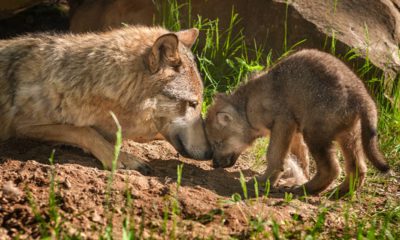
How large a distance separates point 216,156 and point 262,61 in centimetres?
176

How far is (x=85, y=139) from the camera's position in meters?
4.97

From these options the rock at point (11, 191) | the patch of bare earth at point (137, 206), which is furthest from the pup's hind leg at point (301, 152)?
the rock at point (11, 191)

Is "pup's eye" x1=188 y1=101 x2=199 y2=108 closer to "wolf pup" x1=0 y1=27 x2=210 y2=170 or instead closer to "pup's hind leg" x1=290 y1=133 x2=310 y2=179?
"wolf pup" x1=0 y1=27 x2=210 y2=170

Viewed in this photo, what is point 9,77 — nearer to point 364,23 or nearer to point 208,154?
point 208,154

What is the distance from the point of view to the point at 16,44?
17.7ft

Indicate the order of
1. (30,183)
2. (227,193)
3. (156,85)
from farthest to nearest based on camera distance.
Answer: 1. (156,85)
2. (227,193)
3. (30,183)

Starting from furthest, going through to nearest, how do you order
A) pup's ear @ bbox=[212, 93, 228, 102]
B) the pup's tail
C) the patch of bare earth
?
pup's ear @ bbox=[212, 93, 228, 102]
the pup's tail
the patch of bare earth

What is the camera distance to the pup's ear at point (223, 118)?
226 inches

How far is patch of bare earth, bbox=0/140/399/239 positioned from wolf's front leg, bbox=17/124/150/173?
0.35 ft

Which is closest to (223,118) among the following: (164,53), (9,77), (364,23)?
(164,53)

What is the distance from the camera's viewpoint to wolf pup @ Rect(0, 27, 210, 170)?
4.96 metres

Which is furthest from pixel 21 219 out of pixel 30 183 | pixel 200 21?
pixel 200 21

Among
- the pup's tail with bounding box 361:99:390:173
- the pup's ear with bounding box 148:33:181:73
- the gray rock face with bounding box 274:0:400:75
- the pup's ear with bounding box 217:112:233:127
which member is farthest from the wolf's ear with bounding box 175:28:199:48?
the pup's tail with bounding box 361:99:390:173

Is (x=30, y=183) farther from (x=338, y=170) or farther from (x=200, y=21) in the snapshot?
(x=200, y=21)
